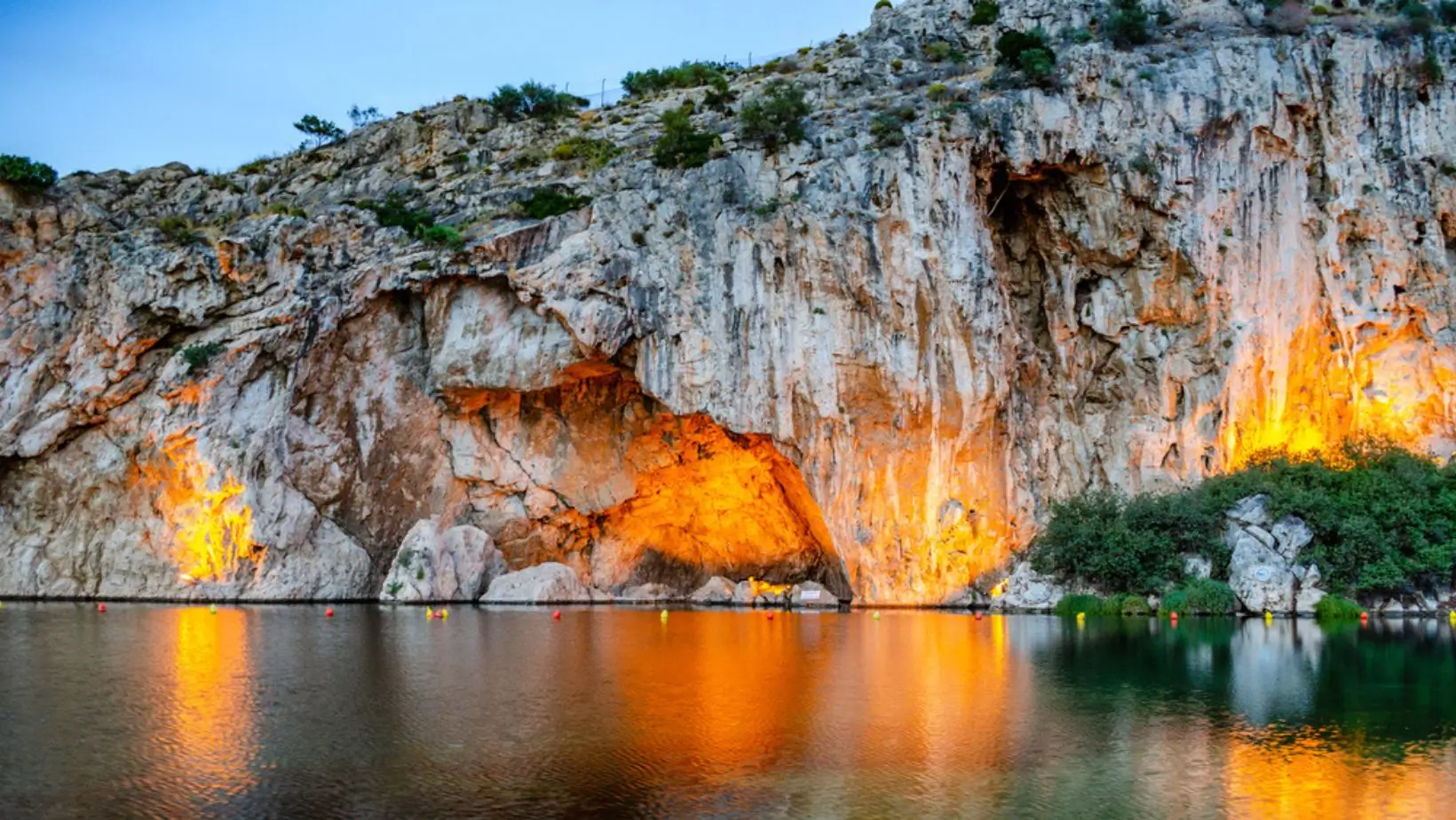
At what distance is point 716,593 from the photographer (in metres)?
47.1

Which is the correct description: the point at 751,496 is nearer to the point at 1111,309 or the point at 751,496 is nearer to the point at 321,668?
the point at 1111,309

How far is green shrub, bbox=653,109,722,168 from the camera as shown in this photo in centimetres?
4531

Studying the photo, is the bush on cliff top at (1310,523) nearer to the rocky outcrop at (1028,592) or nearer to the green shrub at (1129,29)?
the rocky outcrop at (1028,592)

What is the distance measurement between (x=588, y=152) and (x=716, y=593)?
65.3 feet

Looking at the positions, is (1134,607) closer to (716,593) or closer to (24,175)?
(716,593)

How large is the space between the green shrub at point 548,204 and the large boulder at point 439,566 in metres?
13.0

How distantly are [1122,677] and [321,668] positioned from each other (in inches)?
593

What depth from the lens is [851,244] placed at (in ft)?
138

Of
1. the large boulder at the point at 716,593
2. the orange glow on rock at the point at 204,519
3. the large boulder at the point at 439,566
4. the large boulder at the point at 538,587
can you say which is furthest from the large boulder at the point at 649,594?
→ the orange glow on rock at the point at 204,519

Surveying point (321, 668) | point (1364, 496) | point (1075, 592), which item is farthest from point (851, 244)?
point (321, 668)

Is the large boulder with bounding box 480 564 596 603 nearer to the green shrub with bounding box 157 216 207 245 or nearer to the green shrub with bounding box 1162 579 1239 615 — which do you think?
the green shrub with bounding box 157 216 207 245

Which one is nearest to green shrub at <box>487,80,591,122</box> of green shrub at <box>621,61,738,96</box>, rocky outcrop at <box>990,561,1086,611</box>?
green shrub at <box>621,61,738,96</box>

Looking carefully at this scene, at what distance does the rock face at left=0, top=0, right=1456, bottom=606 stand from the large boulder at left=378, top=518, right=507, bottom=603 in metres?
2.55

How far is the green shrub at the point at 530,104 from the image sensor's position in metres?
53.8
